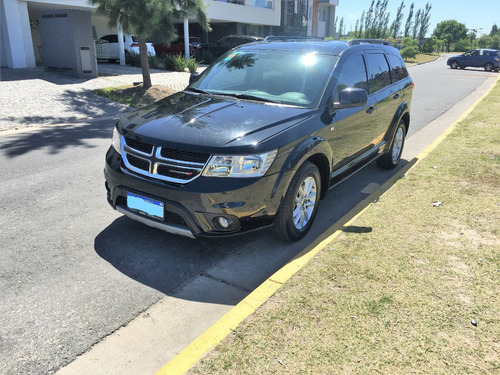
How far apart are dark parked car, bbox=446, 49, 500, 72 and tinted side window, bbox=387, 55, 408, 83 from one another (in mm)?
31643

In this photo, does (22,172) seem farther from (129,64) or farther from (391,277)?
Result: (129,64)

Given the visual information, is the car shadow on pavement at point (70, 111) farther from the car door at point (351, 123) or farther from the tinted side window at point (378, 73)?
the car door at point (351, 123)

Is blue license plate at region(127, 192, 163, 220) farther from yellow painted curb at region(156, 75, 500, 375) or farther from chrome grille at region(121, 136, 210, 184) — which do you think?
yellow painted curb at region(156, 75, 500, 375)

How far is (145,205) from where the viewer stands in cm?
362

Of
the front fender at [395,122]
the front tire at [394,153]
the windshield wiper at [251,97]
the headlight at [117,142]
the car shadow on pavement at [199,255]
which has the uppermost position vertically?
the windshield wiper at [251,97]

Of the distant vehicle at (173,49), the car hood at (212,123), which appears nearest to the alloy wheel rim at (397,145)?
the car hood at (212,123)

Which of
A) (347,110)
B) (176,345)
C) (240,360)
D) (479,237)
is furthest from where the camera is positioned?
(347,110)

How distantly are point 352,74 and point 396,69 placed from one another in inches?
74.2

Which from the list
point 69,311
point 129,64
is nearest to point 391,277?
point 69,311

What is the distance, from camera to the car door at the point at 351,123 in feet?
14.6

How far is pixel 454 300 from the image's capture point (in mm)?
3057

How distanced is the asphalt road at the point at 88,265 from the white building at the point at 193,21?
1172cm

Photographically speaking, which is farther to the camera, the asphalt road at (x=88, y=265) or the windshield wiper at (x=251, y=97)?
the windshield wiper at (x=251, y=97)

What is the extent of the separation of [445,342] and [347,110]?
2.75 meters
